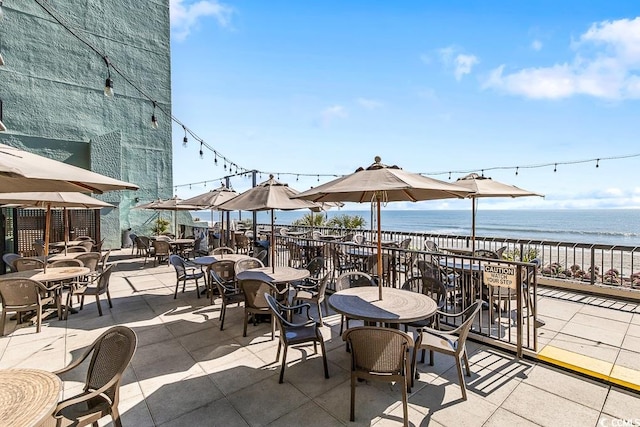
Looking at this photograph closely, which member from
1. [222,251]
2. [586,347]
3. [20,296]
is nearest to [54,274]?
[20,296]

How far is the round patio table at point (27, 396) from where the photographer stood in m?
1.53

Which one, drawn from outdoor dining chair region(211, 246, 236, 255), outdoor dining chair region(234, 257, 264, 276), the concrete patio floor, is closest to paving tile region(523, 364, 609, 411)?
the concrete patio floor

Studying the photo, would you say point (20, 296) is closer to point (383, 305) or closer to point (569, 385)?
point (383, 305)

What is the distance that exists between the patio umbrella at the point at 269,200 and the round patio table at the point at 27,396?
2995 mm

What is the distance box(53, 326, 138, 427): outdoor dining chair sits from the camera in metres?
1.97

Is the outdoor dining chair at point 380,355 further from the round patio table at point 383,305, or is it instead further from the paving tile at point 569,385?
the paving tile at point 569,385

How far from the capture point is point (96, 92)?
1298cm

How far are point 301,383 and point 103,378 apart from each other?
5.83 feet

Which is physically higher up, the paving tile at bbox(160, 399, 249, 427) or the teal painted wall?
the teal painted wall

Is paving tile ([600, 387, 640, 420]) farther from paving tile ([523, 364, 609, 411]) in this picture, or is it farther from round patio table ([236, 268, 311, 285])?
round patio table ([236, 268, 311, 285])

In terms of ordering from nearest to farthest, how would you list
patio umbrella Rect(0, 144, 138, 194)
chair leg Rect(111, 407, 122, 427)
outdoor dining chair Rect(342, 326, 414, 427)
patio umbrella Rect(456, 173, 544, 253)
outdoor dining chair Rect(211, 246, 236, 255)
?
patio umbrella Rect(0, 144, 138, 194) < chair leg Rect(111, 407, 122, 427) < outdoor dining chair Rect(342, 326, 414, 427) < patio umbrella Rect(456, 173, 544, 253) < outdoor dining chair Rect(211, 246, 236, 255)

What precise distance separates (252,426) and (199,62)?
1107 centimetres

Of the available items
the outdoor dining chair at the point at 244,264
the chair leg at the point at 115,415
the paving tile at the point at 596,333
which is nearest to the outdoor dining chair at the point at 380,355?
the chair leg at the point at 115,415

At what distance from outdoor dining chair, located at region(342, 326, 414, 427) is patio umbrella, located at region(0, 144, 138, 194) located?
2607 mm
